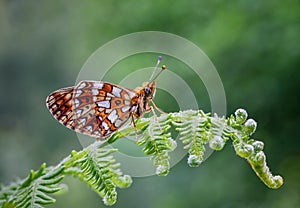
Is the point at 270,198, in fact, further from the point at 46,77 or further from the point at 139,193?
the point at 46,77

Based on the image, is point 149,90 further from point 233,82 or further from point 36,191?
point 233,82

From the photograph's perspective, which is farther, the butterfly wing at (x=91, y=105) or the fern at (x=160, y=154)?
the butterfly wing at (x=91, y=105)

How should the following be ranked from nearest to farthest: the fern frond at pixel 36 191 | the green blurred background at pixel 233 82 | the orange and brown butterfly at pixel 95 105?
the fern frond at pixel 36 191 → the orange and brown butterfly at pixel 95 105 → the green blurred background at pixel 233 82

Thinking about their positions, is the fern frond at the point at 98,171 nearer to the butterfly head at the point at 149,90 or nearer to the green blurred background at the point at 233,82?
the butterfly head at the point at 149,90

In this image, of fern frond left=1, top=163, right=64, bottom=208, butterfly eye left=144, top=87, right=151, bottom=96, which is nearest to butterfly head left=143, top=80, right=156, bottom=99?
butterfly eye left=144, top=87, right=151, bottom=96

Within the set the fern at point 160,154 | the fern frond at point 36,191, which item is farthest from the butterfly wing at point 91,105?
the fern frond at point 36,191

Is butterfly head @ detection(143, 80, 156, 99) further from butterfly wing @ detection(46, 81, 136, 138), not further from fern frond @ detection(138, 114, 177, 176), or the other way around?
fern frond @ detection(138, 114, 177, 176)

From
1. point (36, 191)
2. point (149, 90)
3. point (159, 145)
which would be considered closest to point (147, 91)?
point (149, 90)
